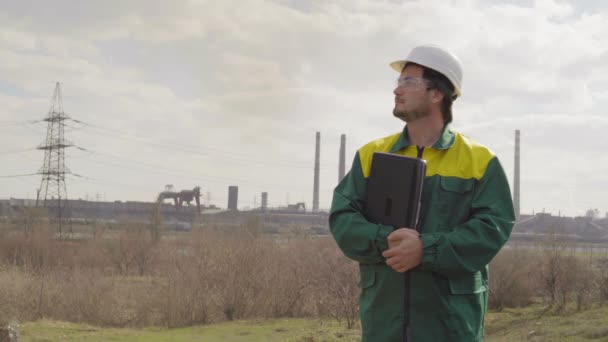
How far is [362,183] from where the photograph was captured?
100 inches

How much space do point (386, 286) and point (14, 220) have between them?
3668 cm

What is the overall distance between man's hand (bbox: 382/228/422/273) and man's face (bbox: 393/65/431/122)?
506 mm

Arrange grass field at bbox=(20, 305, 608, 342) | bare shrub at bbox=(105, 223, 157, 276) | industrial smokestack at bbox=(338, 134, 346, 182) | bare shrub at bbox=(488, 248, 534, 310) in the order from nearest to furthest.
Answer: grass field at bbox=(20, 305, 608, 342), bare shrub at bbox=(488, 248, 534, 310), bare shrub at bbox=(105, 223, 157, 276), industrial smokestack at bbox=(338, 134, 346, 182)

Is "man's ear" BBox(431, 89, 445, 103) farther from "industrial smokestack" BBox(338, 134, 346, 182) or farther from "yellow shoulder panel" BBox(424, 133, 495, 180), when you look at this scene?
"industrial smokestack" BBox(338, 134, 346, 182)

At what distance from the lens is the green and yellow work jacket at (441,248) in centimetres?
230

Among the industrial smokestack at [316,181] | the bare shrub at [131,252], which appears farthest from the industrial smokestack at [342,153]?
the bare shrub at [131,252]

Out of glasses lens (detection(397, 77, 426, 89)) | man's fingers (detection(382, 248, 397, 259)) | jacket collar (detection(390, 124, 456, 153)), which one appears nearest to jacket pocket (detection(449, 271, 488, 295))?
man's fingers (detection(382, 248, 397, 259))

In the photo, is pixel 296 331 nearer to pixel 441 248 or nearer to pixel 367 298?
pixel 367 298

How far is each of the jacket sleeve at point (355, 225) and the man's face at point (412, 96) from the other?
0.25m

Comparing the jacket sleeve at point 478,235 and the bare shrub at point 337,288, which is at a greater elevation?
the jacket sleeve at point 478,235

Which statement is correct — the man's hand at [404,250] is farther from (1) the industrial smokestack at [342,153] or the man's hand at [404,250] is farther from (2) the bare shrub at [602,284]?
(1) the industrial smokestack at [342,153]

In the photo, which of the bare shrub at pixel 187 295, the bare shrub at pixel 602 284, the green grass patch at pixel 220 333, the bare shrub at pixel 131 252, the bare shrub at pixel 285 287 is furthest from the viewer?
the bare shrub at pixel 131 252

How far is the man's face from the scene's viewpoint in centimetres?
254

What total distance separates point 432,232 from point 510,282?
79.5 ft
